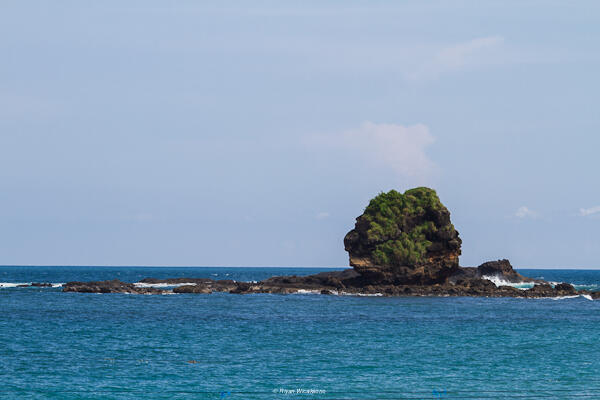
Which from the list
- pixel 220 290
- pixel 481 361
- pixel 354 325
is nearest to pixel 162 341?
pixel 354 325


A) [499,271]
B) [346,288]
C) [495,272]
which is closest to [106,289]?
[346,288]

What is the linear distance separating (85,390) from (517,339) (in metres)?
33.8

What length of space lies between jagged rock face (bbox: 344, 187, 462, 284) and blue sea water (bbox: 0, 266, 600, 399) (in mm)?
21812

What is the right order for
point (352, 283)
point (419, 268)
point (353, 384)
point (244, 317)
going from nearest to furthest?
point (353, 384), point (244, 317), point (419, 268), point (352, 283)

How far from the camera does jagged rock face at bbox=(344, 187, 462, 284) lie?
107 metres

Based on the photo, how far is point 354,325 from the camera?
63844 mm

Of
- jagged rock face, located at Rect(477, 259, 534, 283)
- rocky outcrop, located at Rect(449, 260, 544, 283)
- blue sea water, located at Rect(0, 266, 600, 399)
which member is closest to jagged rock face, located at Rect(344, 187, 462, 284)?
blue sea water, located at Rect(0, 266, 600, 399)

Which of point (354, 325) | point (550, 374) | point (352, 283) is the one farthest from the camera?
point (352, 283)

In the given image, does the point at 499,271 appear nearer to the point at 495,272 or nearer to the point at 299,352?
the point at 495,272

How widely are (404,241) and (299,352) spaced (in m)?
60.1

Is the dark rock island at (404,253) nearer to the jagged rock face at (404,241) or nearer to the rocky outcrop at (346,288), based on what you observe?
the jagged rock face at (404,241)

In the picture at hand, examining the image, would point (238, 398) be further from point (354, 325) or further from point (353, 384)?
point (354, 325)

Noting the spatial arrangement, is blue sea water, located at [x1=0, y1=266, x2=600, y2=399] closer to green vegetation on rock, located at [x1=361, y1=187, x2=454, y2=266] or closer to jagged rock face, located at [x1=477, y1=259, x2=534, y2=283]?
green vegetation on rock, located at [x1=361, y1=187, x2=454, y2=266]

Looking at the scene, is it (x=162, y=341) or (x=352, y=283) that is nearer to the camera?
(x=162, y=341)
